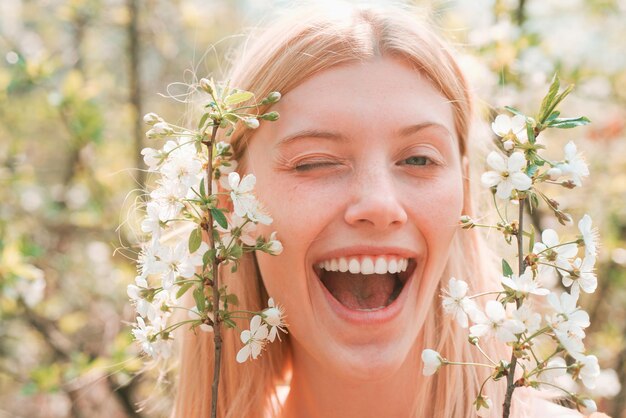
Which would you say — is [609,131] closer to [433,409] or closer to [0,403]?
[433,409]

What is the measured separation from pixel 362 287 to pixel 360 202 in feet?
0.96

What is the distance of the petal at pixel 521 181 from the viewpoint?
4.07ft

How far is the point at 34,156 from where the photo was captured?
759cm

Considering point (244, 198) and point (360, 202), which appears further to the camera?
point (360, 202)

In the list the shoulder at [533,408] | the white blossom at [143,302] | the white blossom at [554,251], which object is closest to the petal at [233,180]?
the white blossom at [143,302]

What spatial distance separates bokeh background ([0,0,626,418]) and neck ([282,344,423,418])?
1.01m

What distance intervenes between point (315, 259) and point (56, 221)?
3158 millimetres

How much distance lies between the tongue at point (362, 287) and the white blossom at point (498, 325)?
582 mm

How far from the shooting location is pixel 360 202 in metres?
1.64

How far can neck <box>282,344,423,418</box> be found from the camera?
78.0 inches

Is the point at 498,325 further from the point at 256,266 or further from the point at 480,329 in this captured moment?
the point at 256,266

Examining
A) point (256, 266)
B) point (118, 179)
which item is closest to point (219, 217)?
point (256, 266)

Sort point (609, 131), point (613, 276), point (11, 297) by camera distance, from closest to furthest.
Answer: point (11, 297)
point (613, 276)
point (609, 131)

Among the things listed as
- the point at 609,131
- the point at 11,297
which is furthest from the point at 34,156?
the point at 609,131
